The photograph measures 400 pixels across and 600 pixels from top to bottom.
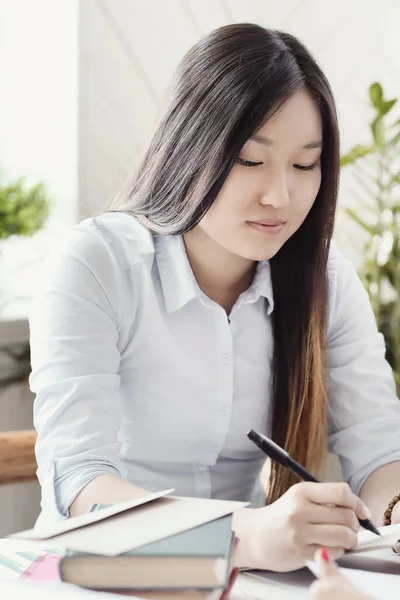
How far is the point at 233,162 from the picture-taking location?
1.11 m

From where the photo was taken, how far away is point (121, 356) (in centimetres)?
123

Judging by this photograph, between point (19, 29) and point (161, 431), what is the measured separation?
4.72 ft

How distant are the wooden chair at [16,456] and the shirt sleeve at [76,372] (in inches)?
7.6

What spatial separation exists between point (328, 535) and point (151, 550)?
0.24 metres

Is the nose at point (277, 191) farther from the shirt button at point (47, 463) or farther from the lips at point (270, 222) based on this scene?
the shirt button at point (47, 463)

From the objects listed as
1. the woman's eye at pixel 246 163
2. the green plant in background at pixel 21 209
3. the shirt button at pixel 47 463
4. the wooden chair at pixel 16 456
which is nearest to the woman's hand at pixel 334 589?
the shirt button at pixel 47 463

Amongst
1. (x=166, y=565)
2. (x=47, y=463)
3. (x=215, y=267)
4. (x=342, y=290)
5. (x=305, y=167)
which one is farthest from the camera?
(x=342, y=290)

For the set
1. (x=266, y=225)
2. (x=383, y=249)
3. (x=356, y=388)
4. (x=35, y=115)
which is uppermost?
(x=35, y=115)

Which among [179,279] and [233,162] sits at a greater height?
[233,162]

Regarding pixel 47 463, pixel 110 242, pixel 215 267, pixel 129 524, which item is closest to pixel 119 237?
pixel 110 242

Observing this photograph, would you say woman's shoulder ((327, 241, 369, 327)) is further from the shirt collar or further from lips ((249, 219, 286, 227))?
lips ((249, 219, 286, 227))

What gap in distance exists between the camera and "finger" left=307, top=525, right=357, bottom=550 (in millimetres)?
772

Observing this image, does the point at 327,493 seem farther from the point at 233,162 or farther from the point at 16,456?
the point at 16,456

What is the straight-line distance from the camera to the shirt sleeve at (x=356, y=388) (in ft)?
4.18
